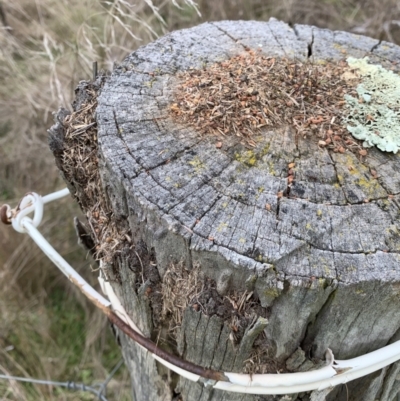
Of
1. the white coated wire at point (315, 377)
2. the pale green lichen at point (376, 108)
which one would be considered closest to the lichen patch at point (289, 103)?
the pale green lichen at point (376, 108)

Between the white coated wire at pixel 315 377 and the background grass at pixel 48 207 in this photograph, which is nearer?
the white coated wire at pixel 315 377

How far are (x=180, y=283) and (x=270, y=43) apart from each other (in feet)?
3.11

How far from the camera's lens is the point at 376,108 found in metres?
1.26

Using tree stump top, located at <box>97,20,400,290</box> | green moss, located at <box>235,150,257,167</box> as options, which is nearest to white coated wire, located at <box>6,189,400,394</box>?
tree stump top, located at <box>97,20,400,290</box>

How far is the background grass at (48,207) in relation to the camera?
269 centimetres

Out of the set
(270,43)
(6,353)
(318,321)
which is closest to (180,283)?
(318,321)

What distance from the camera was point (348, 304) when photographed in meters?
0.92

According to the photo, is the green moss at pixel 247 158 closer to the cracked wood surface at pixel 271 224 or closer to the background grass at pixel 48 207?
the cracked wood surface at pixel 271 224

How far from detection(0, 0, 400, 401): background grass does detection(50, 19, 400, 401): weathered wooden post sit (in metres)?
1.48

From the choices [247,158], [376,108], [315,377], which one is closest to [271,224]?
[247,158]

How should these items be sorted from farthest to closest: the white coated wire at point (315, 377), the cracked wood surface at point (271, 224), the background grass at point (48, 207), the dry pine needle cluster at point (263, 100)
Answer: the background grass at point (48, 207)
the dry pine needle cluster at point (263, 100)
the white coated wire at point (315, 377)
the cracked wood surface at point (271, 224)

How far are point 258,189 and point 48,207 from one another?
2149 mm

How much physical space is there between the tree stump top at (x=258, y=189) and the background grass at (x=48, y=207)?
1531 mm

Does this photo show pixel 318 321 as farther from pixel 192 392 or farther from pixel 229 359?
pixel 192 392
